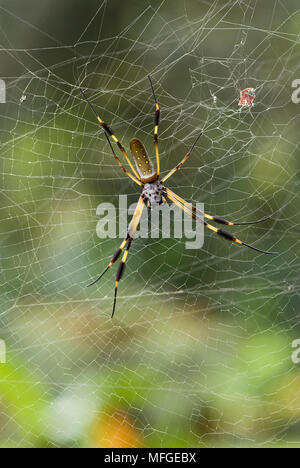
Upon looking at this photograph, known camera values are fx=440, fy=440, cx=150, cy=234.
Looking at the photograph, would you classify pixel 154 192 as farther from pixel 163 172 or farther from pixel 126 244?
pixel 163 172

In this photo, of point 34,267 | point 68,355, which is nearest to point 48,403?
point 68,355

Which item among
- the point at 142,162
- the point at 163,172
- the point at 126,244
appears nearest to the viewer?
the point at 142,162

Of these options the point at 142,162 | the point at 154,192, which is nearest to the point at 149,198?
the point at 154,192

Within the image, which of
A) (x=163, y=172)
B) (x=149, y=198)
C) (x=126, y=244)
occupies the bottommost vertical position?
(x=126, y=244)

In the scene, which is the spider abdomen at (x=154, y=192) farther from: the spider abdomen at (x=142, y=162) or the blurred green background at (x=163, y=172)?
the blurred green background at (x=163, y=172)

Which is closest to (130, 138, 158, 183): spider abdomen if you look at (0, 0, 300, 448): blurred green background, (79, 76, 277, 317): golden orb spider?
(79, 76, 277, 317): golden orb spider

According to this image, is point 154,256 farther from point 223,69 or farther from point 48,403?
point 223,69
